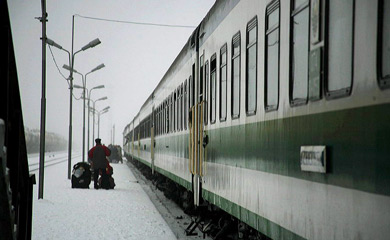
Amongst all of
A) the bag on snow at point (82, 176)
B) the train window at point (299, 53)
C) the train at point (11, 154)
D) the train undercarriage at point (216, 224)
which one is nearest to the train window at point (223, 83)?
the train undercarriage at point (216, 224)

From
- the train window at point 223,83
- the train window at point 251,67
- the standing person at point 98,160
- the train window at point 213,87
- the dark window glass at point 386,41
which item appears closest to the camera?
the dark window glass at point 386,41

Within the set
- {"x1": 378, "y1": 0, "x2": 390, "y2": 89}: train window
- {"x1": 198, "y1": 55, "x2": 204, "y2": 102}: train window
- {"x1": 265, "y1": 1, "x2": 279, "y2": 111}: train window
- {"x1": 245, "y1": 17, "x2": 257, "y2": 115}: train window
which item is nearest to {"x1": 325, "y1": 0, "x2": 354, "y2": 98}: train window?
{"x1": 378, "y1": 0, "x2": 390, "y2": 89}: train window

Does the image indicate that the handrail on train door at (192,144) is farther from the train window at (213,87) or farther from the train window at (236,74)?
the train window at (236,74)

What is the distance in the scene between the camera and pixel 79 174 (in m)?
21.4

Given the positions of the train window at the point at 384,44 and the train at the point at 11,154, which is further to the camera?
the train at the point at 11,154

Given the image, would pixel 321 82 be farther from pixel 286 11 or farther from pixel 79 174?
pixel 79 174

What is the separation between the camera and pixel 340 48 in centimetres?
411

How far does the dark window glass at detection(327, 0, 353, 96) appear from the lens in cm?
397

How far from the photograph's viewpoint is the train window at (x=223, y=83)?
8.13m

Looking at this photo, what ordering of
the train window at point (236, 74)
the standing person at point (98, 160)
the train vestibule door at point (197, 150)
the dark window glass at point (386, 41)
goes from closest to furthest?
the dark window glass at point (386, 41), the train window at point (236, 74), the train vestibule door at point (197, 150), the standing person at point (98, 160)

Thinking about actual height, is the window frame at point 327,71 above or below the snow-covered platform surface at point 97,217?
above

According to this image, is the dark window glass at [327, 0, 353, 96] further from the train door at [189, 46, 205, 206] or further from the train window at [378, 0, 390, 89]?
the train door at [189, 46, 205, 206]

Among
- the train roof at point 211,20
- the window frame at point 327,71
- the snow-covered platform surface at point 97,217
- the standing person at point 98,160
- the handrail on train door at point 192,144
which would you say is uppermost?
the train roof at point 211,20

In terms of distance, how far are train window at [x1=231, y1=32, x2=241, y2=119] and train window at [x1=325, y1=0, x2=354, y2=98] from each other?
9.89 feet
